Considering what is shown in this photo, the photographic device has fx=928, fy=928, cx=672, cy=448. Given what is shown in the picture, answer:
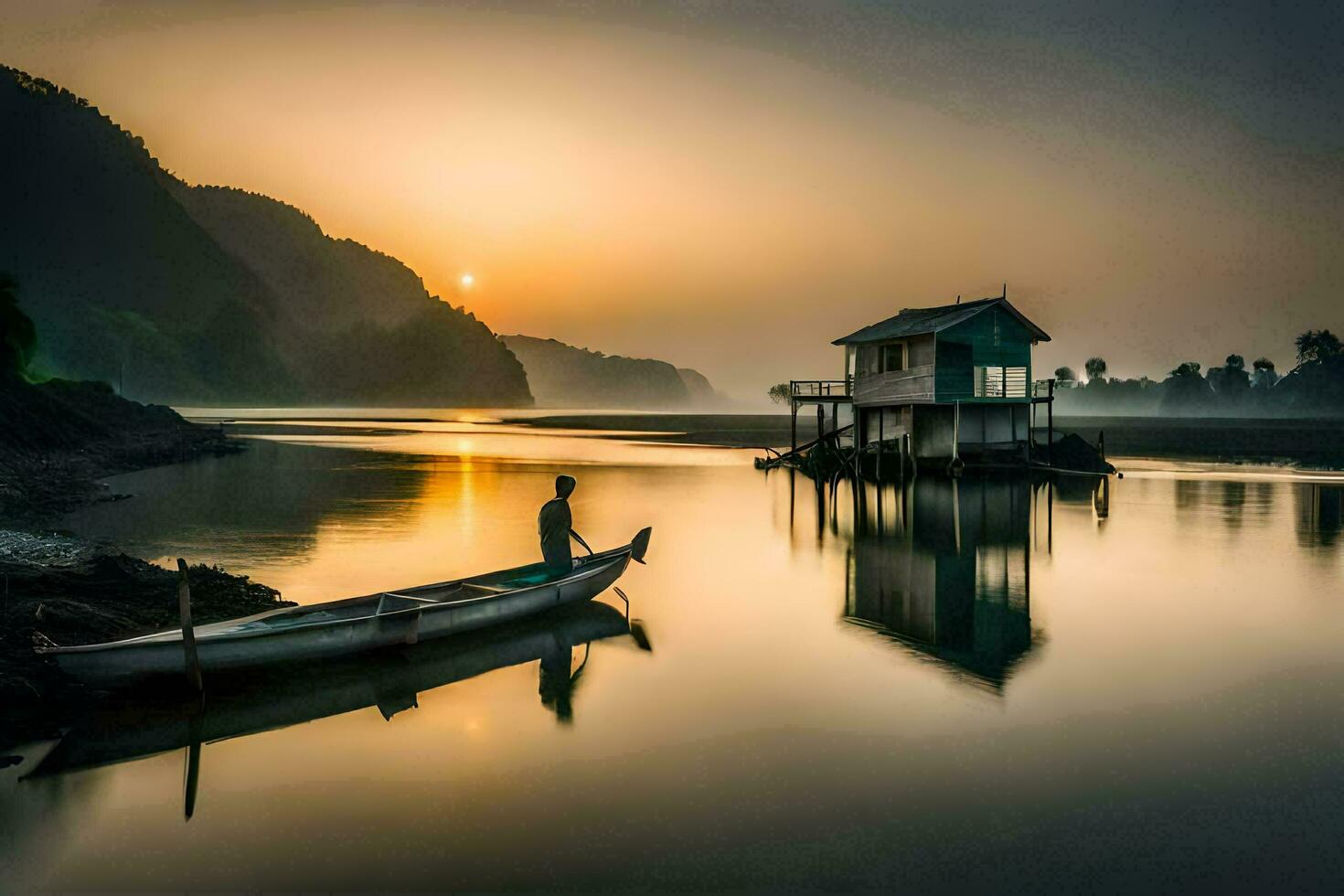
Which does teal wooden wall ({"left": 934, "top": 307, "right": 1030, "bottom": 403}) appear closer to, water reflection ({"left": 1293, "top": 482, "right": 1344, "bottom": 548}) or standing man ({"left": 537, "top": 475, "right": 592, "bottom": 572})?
water reflection ({"left": 1293, "top": 482, "right": 1344, "bottom": 548})

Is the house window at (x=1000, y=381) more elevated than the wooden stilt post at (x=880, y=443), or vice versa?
the house window at (x=1000, y=381)

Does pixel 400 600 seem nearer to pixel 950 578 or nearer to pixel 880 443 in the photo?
pixel 950 578

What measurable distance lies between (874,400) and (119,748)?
42.7 m

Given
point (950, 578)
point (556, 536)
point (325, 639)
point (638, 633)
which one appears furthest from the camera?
point (950, 578)

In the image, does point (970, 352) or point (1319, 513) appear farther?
point (970, 352)

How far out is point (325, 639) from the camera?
13109 mm

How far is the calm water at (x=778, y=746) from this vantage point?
8391mm

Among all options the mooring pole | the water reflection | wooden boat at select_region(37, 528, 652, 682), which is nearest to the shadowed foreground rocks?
wooden boat at select_region(37, 528, 652, 682)

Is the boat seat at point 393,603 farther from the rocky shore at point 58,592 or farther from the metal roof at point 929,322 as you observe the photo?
the metal roof at point 929,322

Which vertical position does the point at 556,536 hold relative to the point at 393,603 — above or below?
above

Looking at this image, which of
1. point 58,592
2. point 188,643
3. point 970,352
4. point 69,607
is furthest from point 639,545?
point 970,352

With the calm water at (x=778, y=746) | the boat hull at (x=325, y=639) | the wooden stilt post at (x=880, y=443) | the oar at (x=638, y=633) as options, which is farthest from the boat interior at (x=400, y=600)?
the wooden stilt post at (x=880, y=443)

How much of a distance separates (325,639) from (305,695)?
0.81 meters

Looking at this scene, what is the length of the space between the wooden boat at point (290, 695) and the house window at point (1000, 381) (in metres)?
33.5
